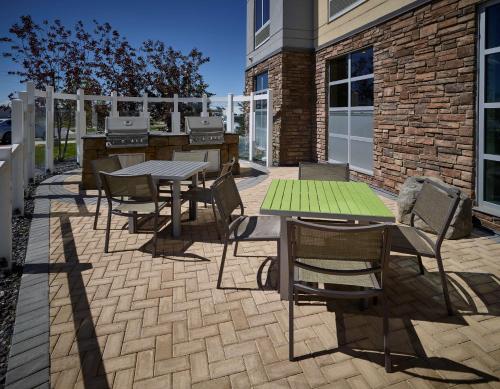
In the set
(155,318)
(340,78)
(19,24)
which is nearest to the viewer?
(155,318)

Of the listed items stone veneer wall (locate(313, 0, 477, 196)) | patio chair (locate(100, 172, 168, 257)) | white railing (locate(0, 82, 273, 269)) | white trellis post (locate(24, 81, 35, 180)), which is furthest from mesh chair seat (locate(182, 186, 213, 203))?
white trellis post (locate(24, 81, 35, 180))

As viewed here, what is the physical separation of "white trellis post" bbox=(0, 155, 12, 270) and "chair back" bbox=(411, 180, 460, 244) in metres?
3.49

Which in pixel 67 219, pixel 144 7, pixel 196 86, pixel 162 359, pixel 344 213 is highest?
pixel 144 7

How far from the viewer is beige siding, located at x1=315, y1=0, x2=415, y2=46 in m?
6.50

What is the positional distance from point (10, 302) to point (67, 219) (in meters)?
2.42

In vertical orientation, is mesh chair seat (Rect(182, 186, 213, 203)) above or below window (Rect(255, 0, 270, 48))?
below

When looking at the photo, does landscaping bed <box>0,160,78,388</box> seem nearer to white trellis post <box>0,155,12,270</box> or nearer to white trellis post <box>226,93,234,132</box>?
white trellis post <box>0,155,12,270</box>

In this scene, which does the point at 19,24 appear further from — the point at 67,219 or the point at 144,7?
the point at 67,219

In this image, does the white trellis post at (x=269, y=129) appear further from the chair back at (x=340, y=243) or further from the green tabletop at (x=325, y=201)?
the chair back at (x=340, y=243)

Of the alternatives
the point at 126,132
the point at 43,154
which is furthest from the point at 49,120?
the point at 43,154

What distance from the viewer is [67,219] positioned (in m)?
4.99

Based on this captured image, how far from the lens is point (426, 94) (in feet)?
18.1

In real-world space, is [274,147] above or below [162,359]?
above

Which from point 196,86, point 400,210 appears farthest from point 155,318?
point 196,86
